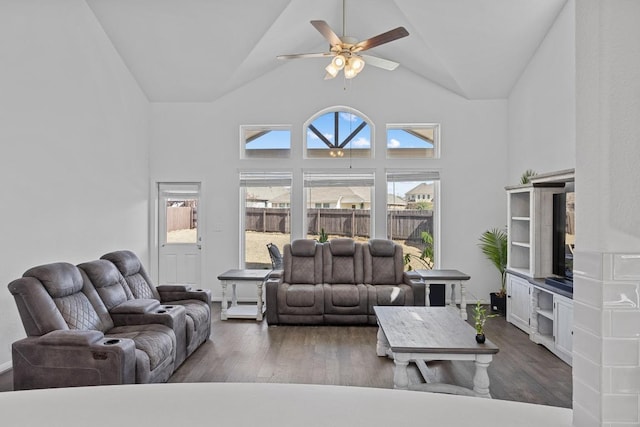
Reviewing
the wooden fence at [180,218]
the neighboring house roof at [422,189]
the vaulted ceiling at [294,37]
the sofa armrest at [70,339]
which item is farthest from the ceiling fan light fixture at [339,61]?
the wooden fence at [180,218]

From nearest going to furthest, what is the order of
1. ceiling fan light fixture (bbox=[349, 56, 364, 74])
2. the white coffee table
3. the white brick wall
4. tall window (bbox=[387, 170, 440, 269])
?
the white brick wall → the white coffee table → ceiling fan light fixture (bbox=[349, 56, 364, 74]) → tall window (bbox=[387, 170, 440, 269])

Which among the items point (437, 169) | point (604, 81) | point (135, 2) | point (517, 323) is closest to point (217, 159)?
point (135, 2)

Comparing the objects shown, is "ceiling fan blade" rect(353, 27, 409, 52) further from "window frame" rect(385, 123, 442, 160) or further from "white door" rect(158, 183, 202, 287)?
"white door" rect(158, 183, 202, 287)

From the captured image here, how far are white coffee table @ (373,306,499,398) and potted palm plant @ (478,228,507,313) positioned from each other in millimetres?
2489

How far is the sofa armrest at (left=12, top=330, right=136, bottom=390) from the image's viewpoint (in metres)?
2.90

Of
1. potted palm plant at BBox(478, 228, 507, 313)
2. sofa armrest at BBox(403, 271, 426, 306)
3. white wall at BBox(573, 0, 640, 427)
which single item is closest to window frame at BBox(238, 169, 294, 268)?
sofa armrest at BBox(403, 271, 426, 306)

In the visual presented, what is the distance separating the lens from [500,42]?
5508mm

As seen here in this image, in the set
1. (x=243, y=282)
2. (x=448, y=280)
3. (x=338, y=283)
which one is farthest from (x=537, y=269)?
(x=243, y=282)

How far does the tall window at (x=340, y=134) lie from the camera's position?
22.5ft

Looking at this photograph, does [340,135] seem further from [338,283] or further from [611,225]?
[611,225]

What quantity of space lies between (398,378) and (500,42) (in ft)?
15.0

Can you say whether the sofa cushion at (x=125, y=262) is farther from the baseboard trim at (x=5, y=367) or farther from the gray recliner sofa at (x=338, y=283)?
the gray recliner sofa at (x=338, y=283)

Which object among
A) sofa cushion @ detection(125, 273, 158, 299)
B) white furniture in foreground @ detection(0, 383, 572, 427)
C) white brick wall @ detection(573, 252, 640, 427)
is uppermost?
white brick wall @ detection(573, 252, 640, 427)

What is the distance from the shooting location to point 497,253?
632 centimetres
